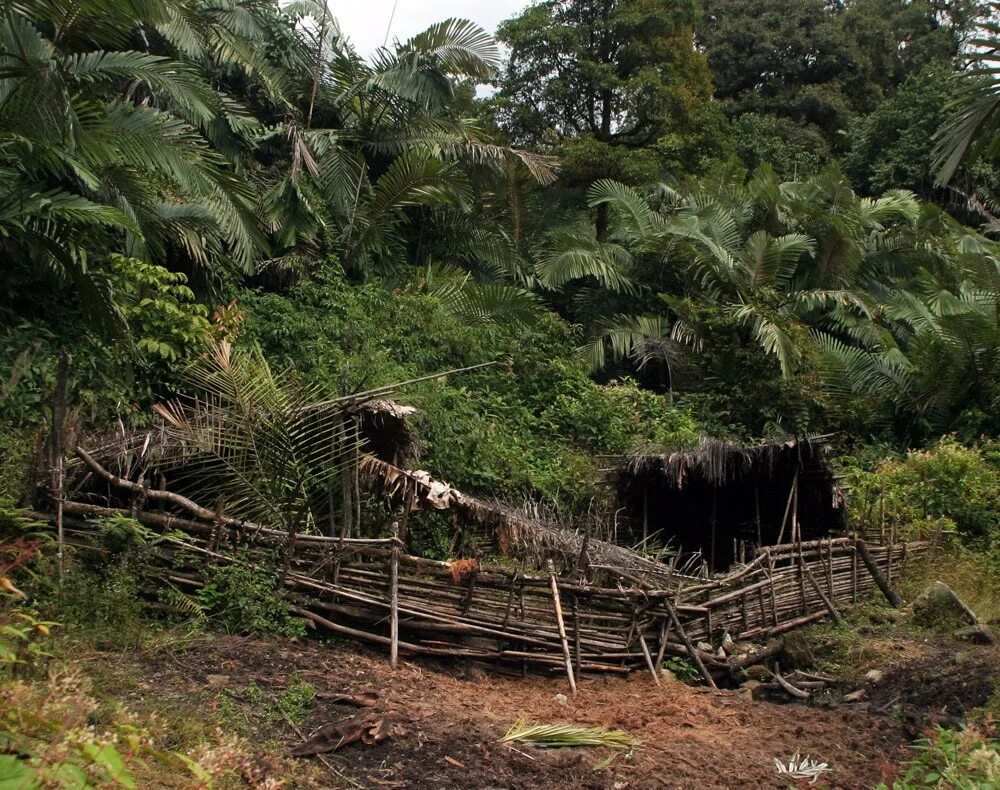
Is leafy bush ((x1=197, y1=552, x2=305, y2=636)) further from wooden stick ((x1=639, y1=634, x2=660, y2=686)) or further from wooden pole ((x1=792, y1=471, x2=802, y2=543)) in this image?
wooden pole ((x1=792, y1=471, x2=802, y2=543))

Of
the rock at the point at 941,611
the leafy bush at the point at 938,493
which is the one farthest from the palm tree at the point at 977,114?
the leafy bush at the point at 938,493

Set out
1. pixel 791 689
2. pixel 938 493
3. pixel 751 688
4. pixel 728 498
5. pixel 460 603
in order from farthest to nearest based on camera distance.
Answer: pixel 728 498
pixel 938 493
pixel 751 688
pixel 791 689
pixel 460 603

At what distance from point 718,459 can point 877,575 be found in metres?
2.21

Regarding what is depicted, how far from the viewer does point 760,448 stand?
12031mm

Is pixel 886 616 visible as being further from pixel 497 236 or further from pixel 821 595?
pixel 497 236

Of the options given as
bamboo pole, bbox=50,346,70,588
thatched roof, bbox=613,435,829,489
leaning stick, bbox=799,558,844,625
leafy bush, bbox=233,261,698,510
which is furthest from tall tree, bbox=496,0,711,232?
bamboo pole, bbox=50,346,70,588

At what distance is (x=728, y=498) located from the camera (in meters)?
14.2

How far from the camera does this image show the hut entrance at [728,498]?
1196cm

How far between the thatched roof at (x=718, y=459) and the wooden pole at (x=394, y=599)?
4701 millimetres

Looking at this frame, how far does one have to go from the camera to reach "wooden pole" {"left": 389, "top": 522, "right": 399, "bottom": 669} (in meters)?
7.72

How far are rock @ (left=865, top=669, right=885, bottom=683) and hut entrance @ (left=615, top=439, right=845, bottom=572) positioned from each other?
83.7 inches

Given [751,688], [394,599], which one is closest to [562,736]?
[394,599]

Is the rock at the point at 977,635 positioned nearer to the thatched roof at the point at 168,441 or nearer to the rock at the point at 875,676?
the rock at the point at 875,676

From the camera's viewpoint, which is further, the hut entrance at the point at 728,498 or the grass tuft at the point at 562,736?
the hut entrance at the point at 728,498
